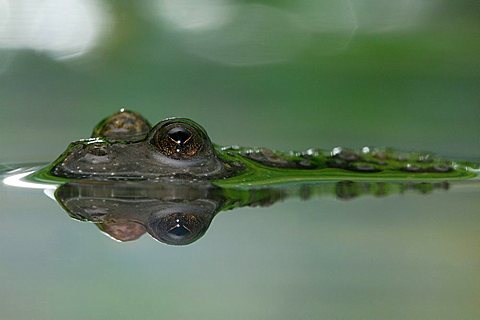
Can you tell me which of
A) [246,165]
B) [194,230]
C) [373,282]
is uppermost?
[246,165]

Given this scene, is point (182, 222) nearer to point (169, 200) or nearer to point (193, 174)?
point (169, 200)

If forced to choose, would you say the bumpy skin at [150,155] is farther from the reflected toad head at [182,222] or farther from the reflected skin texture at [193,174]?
the reflected toad head at [182,222]

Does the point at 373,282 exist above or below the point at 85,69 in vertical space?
below

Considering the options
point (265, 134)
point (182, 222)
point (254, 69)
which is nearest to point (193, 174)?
point (182, 222)

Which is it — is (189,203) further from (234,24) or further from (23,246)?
(234,24)

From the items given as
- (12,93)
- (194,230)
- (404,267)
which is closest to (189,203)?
(194,230)

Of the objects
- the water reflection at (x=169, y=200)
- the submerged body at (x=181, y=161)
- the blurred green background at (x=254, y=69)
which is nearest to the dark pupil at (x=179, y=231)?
the water reflection at (x=169, y=200)
